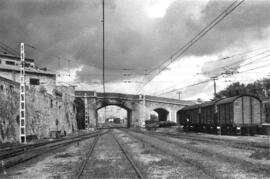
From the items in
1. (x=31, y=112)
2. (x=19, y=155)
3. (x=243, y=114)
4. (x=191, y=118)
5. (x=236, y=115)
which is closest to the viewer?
(x=19, y=155)

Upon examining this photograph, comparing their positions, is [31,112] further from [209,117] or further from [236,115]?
[236,115]

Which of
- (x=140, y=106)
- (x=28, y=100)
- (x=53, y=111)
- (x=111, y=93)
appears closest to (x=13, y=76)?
(x=53, y=111)

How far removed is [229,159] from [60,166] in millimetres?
6527

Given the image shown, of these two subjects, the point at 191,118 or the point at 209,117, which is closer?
the point at 209,117

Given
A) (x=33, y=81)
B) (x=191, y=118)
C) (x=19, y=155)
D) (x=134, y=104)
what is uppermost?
(x=33, y=81)

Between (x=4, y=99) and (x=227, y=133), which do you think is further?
(x=227, y=133)

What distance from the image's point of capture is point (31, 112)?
31578 millimetres

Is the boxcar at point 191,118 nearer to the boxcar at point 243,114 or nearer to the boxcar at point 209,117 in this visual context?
the boxcar at point 209,117

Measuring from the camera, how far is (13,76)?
5209 cm

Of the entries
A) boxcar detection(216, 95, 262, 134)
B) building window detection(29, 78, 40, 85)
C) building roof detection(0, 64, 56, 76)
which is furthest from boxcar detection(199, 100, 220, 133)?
building window detection(29, 78, 40, 85)

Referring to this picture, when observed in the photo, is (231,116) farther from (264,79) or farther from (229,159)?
(264,79)

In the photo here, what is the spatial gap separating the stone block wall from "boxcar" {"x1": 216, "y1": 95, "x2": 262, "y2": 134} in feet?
61.8

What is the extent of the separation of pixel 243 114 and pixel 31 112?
815 inches

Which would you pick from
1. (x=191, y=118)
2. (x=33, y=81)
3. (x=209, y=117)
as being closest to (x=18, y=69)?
(x=33, y=81)
